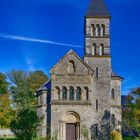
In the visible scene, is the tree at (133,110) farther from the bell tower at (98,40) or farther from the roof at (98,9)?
the roof at (98,9)

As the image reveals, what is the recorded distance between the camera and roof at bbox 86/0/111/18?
48.7 metres

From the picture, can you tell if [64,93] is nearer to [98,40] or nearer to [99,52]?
[99,52]

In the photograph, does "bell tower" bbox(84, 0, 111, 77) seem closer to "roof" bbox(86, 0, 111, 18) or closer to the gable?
"roof" bbox(86, 0, 111, 18)

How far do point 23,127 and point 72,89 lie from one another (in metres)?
13.5

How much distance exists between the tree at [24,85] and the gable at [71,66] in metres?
31.2

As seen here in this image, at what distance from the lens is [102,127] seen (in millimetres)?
45281

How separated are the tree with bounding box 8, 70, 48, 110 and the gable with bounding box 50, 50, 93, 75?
3120cm

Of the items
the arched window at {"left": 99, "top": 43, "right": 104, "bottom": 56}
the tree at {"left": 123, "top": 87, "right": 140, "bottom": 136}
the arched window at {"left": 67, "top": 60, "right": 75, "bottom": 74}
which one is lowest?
the tree at {"left": 123, "top": 87, "right": 140, "bottom": 136}

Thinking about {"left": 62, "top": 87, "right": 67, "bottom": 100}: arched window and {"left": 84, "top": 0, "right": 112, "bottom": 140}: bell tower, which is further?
{"left": 84, "top": 0, "right": 112, "bottom": 140}: bell tower

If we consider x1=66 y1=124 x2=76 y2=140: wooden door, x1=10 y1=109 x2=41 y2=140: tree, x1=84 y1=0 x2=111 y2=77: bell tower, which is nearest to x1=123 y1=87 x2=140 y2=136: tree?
x1=84 y1=0 x2=111 y2=77: bell tower

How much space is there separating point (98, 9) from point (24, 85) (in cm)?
3544

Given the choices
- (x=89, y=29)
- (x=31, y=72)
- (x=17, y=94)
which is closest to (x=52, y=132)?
(x=89, y=29)

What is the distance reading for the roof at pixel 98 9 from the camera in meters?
48.7

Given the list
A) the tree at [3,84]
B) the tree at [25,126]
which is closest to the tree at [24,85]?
the tree at [3,84]
